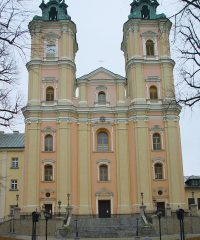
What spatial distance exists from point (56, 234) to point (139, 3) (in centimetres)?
2785

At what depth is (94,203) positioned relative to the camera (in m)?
39.3

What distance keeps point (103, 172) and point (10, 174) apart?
479 inches

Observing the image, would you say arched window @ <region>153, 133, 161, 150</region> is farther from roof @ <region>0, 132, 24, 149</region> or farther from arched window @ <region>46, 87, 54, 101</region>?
roof @ <region>0, 132, 24, 149</region>

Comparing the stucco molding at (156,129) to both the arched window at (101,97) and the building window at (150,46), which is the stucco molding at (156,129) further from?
the building window at (150,46)

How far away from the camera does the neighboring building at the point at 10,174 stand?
148ft

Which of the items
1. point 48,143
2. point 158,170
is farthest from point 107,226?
point 48,143

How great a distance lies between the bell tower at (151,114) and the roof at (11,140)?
1471cm

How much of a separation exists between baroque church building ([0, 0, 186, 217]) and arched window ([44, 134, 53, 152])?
10 centimetres

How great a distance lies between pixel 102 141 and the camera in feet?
137

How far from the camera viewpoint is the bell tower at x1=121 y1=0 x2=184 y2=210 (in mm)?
38562

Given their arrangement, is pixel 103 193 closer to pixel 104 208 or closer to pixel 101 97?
pixel 104 208

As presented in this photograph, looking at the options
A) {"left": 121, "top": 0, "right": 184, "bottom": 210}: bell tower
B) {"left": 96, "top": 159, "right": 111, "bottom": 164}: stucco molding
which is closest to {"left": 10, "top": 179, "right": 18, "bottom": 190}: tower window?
{"left": 96, "top": 159, "right": 111, "bottom": 164}: stucco molding

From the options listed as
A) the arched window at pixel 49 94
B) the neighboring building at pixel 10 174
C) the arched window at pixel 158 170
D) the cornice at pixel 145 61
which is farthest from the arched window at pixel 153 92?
the neighboring building at pixel 10 174

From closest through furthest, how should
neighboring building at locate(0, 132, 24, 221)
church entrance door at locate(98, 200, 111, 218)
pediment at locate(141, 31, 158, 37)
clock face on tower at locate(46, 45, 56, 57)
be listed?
church entrance door at locate(98, 200, 111, 218), clock face on tower at locate(46, 45, 56, 57), pediment at locate(141, 31, 158, 37), neighboring building at locate(0, 132, 24, 221)
